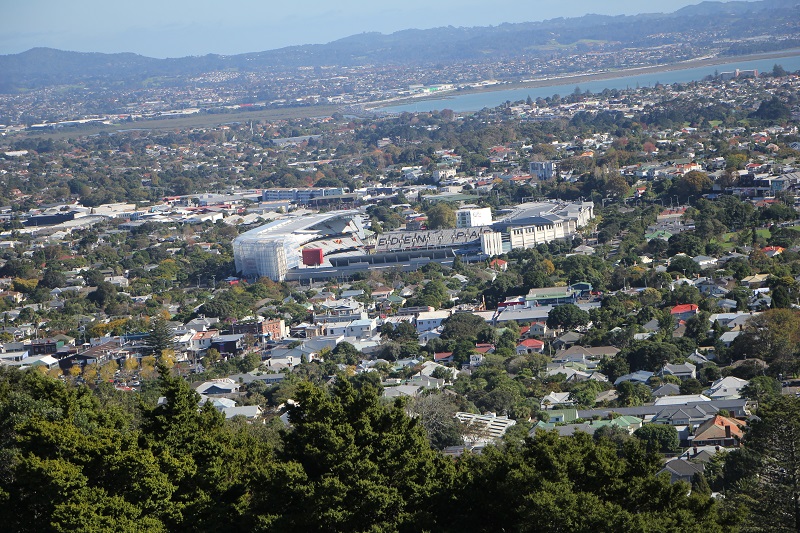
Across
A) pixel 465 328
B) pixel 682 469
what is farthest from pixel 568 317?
pixel 682 469

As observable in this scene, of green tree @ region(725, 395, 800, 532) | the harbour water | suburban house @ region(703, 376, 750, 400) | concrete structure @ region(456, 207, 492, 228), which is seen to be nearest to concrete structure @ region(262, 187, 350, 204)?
concrete structure @ region(456, 207, 492, 228)

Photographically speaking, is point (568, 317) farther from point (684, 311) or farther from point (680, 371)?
point (680, 371)

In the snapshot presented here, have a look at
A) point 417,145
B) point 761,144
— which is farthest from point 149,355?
point 417,145

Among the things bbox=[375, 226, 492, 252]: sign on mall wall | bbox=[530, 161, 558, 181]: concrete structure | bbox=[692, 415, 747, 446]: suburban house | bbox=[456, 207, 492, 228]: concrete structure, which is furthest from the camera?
bbox=[530, 161, 558, 181]: concrete structure

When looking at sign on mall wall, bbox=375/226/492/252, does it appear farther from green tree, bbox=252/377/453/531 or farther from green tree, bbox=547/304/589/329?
green tree, bbox=252/377/453/531

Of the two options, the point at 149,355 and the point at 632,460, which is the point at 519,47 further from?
the point at 632,460
